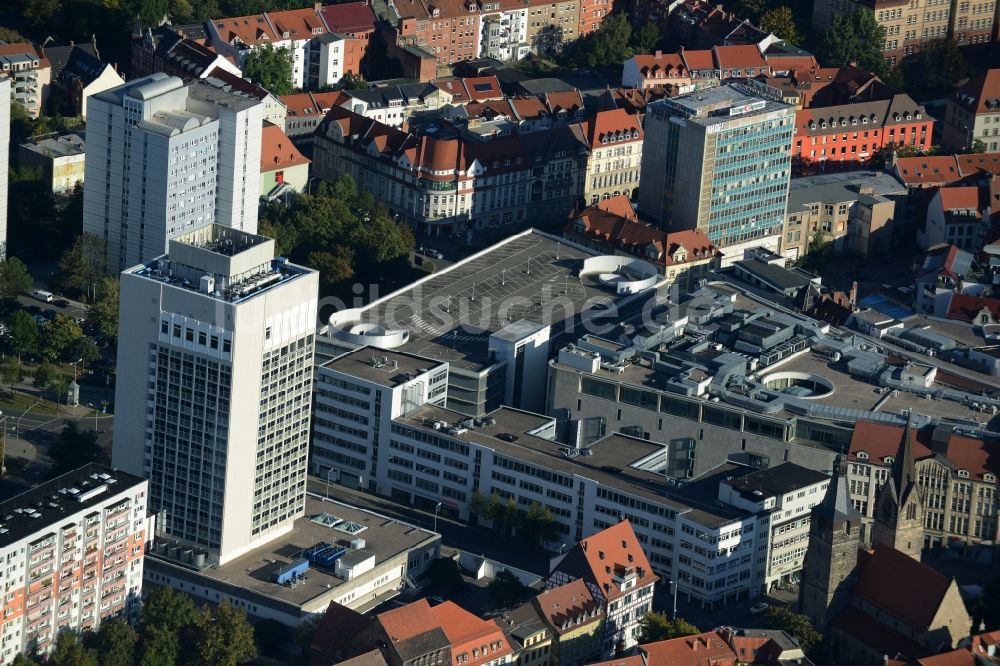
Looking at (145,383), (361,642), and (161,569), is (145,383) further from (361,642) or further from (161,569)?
(361,642)

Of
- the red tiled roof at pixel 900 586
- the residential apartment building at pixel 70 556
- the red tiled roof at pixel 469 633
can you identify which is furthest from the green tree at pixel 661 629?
the residential apartment building at pixel 70 556

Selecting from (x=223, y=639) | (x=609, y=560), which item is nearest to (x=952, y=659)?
(x=609, y=560)

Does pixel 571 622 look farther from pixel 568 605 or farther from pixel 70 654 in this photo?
pixel 70 654

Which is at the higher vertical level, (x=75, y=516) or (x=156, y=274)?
(x=156, y=274)

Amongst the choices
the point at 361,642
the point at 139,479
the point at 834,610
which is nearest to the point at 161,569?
the point at 139,479

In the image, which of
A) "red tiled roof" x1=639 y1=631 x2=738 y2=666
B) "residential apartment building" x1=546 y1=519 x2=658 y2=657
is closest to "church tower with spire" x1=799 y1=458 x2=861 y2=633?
"red tiled roof" x1=639 y1=631 x2=738 y2=666

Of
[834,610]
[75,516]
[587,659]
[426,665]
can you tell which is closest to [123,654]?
[75,516]

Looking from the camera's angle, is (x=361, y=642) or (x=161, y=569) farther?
(x=161, y=569)

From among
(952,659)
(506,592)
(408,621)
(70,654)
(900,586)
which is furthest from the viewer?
(506,592)
